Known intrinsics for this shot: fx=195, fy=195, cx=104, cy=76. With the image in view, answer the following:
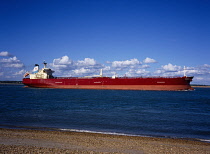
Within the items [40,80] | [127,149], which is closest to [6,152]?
[127,149]

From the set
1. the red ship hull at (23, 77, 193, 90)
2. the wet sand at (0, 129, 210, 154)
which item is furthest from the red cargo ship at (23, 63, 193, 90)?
the wet sand at (0, 129, 210, 154)

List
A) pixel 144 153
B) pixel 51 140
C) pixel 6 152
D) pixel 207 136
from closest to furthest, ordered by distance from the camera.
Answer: pixel 6 152 < pixel 144 153 < pixel 51 140 < pixel 207 136

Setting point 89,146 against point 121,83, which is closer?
point 89,146

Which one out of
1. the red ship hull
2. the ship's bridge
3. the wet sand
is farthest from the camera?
the ship's bridge

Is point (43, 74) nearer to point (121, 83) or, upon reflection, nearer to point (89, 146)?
point (121, 83)

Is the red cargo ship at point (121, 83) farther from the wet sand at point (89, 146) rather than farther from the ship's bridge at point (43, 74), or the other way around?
the wet sand at point (89, 146)

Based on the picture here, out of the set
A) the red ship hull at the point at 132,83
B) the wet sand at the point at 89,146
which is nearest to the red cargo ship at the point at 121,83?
the red ship hull at the point at 132,83

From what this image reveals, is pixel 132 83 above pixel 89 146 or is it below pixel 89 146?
above

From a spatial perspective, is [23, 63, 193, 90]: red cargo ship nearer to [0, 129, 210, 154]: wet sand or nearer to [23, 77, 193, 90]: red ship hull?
[23, 77, 193, 90]: red ship hull

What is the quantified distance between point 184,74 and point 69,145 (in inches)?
1781

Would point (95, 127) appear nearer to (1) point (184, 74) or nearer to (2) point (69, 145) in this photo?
(2) point (69, 145)

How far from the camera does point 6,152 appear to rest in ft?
19.0

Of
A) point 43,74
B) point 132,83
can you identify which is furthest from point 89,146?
point 43,74

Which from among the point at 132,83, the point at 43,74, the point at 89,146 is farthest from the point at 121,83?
the point at 89,146
